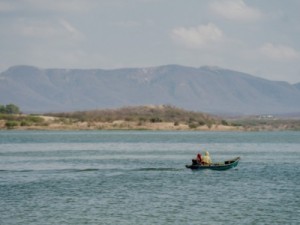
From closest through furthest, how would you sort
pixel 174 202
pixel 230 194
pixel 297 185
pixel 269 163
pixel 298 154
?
pixel 174 202 < pixel 230 194 < pixel 297 185 < pixel 269 163 < pixel 298 154

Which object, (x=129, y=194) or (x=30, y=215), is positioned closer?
(x=30, y=215)

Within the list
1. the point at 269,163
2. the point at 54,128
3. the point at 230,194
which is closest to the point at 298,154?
the point at 269,163

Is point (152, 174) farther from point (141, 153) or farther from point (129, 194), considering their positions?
point (141, 153)

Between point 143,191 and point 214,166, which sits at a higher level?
point 214,166

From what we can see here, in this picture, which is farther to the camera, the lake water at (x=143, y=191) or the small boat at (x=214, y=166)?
the small boat at (x=214, y=166)

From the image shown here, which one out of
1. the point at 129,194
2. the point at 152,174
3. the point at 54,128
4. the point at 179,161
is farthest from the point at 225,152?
the point at 54,128

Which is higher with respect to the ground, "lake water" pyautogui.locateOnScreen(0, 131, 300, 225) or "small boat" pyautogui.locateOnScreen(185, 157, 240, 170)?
"small boat" pyautogui.locateOnScreen(185, 157, 240, 170)

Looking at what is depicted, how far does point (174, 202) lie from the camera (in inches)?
2000

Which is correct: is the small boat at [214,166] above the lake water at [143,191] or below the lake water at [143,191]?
above

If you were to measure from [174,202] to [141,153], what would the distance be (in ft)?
179

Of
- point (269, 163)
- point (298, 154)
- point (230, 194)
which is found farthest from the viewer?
point (298, 154)

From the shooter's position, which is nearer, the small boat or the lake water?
the lake water

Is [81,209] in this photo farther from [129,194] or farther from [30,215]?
[129,194]

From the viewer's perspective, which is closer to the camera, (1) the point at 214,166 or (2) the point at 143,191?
(2) the point at 143,191
